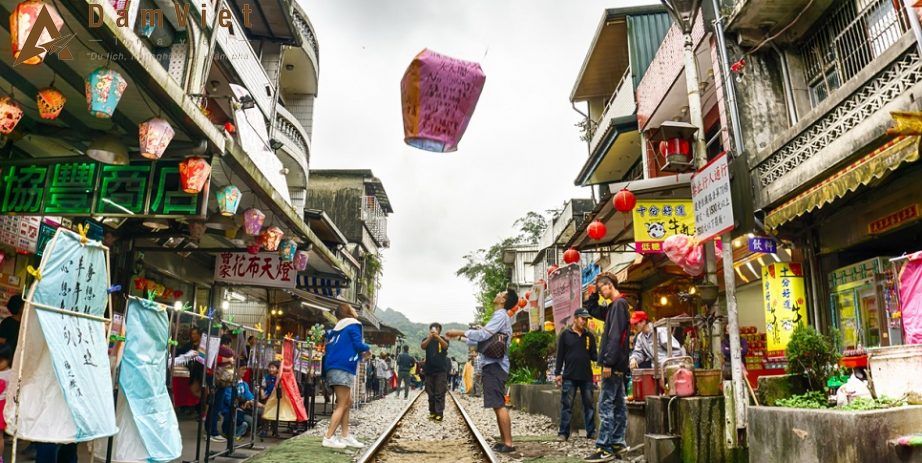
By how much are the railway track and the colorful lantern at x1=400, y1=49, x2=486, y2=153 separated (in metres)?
3.69

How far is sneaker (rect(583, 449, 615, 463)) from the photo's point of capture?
261 inches

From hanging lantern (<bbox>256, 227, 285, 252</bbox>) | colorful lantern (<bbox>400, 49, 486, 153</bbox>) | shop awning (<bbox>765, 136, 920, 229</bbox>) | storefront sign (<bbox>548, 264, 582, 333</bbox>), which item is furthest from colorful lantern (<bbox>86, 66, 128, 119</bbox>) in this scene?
storefront sign (<bbox>548, 264, 582, 333</bbox>)

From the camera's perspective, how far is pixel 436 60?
6.40m

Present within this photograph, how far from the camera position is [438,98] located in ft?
21.5

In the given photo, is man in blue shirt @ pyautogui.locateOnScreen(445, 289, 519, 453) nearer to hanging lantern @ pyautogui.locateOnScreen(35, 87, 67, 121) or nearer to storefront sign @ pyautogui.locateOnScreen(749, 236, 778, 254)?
storefront sign @ pyautogui.locateOnScreen(749, 236, 778, 254)

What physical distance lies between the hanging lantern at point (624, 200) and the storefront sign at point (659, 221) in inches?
21.9

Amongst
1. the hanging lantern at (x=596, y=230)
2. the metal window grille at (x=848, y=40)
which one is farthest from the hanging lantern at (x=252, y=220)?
the metal window grille at (x=848, y=40)

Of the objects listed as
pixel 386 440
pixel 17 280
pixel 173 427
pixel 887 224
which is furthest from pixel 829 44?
pixel 17 280

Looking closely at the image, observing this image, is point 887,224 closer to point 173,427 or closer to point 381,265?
point 173,427

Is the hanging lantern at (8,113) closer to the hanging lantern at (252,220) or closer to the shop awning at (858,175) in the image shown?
the hanging lantern at (252,220)

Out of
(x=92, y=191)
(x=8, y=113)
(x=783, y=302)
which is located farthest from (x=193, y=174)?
(x=783, y=302)

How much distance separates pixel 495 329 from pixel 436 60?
11.8 ft

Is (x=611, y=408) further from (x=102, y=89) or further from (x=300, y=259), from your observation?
(x=300, y=259)

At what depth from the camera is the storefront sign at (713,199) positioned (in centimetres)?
607
